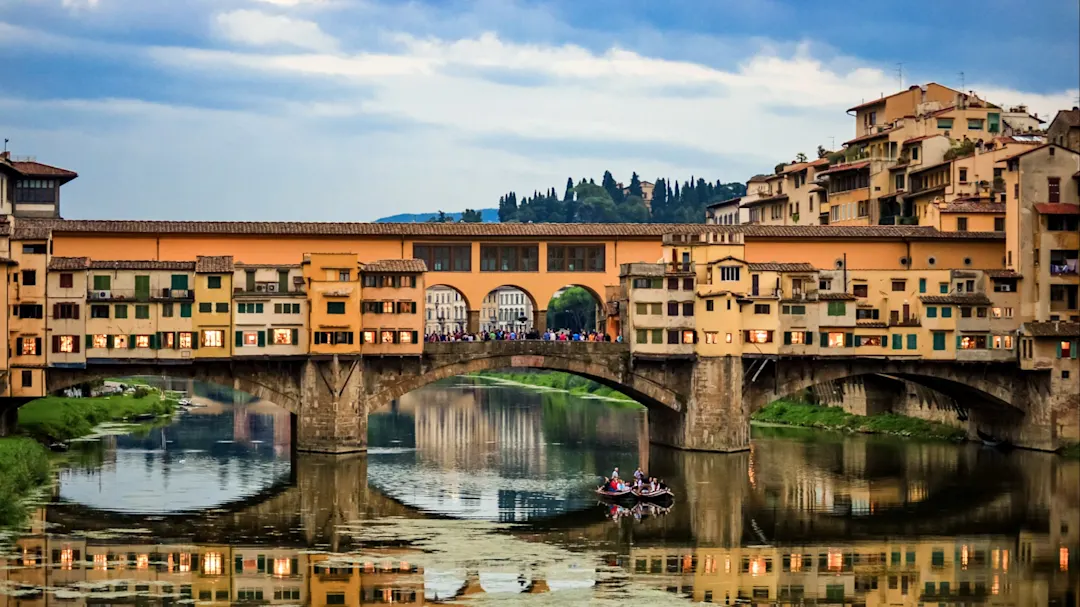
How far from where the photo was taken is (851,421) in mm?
85438

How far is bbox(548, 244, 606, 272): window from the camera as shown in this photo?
75.3m

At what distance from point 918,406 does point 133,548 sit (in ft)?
152

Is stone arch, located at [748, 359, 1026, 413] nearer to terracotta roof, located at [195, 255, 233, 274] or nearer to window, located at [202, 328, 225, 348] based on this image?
window, located at [202, 328, 225, 348]

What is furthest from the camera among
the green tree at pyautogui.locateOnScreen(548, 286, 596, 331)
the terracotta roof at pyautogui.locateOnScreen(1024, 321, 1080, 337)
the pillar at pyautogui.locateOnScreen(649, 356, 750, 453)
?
the green tree at pyautogui.locateOnScreen(548, 286, 596, 331)

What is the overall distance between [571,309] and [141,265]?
292 feet

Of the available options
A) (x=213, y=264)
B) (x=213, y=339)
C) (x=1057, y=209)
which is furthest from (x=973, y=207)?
(x=213, y=339)

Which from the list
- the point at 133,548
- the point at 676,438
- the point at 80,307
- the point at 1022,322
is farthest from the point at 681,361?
the point at 133,548

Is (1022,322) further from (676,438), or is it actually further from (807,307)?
(676,438)

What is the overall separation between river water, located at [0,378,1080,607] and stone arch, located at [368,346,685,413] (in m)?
2.63

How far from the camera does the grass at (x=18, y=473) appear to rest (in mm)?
51750

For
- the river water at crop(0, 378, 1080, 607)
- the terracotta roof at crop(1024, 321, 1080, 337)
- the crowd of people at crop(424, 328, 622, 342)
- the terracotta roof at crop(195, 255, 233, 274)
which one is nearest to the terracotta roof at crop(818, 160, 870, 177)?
the river water at crop(0, 378, 1080, 607)

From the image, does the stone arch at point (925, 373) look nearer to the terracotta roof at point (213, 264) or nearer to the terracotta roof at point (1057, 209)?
the terracotta roof at point (1057, 209)

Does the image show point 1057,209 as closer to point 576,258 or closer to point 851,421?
point 851,421

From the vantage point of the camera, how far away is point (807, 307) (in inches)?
2830
